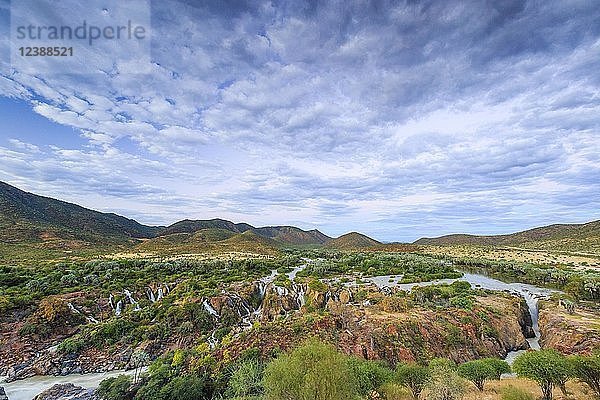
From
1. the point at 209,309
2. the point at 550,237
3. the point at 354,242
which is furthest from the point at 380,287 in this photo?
the point at 354,242

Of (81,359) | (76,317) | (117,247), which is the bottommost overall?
(81,359)

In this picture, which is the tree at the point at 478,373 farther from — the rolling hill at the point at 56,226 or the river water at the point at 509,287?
the rolling hill at the point at 56,226

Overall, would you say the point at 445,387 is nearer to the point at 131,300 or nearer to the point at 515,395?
the point at 515,395

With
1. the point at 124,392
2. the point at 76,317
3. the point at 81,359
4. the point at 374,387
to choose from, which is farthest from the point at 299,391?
the point at 76,317

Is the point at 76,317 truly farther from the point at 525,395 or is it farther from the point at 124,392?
the point at 525,395

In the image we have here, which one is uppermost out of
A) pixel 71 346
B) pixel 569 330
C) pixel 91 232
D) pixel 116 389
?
pixel 91 232

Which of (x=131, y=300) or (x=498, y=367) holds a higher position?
(x=131, y=300)

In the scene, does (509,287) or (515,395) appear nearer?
(515,395)
